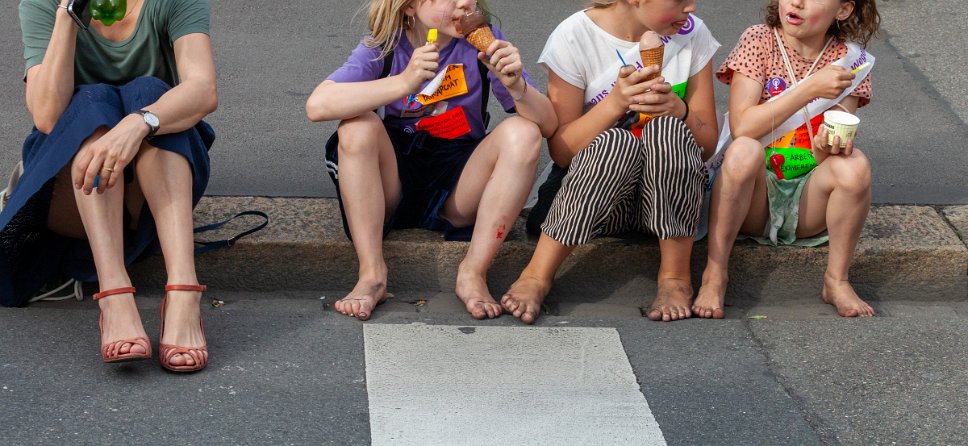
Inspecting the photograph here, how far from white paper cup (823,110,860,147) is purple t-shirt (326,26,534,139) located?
95 centimetres

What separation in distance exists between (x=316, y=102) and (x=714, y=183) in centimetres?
132

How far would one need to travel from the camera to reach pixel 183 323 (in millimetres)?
3365

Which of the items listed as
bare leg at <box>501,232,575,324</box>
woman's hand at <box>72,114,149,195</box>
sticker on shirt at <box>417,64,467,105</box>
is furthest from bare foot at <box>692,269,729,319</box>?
woman's hand at <box>72,114,149,195</box>

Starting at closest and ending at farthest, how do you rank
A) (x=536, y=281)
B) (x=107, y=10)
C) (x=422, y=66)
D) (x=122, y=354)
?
(x=122, y=354) → (x=107, y=10) → (x=422, y=66) → (x=536, y=281)

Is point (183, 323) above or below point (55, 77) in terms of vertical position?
below

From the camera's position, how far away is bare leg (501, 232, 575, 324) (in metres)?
3.73

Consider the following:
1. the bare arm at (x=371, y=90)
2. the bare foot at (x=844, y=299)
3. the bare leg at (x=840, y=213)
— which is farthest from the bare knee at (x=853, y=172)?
the bare arm at (x=371, y=90)

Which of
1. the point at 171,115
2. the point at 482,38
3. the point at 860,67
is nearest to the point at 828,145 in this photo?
the point at 860,67

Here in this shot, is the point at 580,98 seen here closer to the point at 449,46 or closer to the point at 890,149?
the point at 449,46

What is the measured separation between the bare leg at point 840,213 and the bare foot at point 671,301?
485 millimetres

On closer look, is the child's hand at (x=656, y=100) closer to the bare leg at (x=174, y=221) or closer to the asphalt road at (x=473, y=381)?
the asphalt road at (x=473, y=381)

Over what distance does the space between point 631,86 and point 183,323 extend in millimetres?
1534

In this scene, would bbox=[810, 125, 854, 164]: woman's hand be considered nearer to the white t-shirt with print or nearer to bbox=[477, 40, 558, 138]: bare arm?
the white t-shirt with print

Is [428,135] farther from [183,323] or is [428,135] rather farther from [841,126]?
[841,126]
